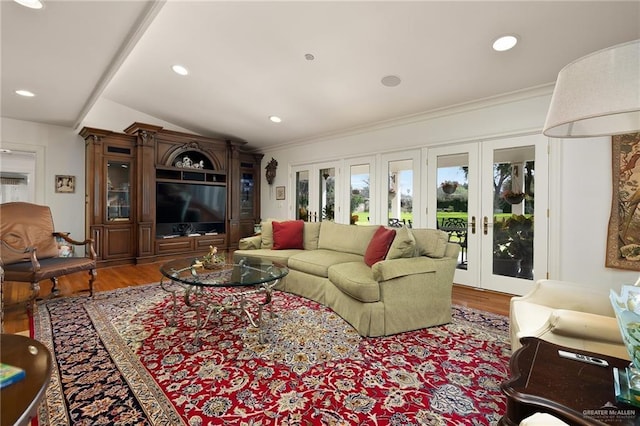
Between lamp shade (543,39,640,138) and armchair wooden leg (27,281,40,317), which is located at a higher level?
lamp shade (543,39,640,138)

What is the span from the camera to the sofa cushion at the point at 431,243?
2.72 metres

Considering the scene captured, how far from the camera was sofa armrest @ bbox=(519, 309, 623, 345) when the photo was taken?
1308 mm

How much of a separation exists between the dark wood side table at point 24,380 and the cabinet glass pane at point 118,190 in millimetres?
4953

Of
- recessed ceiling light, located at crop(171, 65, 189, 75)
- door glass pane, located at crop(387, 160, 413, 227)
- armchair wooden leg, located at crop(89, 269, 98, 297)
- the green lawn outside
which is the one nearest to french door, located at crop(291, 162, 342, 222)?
the green lawn outside

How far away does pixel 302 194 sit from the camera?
622 cm

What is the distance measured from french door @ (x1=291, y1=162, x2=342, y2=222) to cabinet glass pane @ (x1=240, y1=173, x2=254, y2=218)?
1.22m

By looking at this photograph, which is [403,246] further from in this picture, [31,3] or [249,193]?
[249,193]

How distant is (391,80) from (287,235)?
242cm

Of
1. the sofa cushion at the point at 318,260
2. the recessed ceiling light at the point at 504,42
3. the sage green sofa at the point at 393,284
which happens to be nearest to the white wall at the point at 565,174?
the recessed ceiling light at the point at 504,42

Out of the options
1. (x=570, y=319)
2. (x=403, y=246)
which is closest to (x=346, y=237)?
(x=403, y=246)

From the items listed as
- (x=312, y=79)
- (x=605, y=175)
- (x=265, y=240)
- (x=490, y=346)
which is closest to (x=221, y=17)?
(x=312, y=79)

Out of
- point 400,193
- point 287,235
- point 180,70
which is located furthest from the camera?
point 400,193

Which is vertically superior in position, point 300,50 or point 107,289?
point 300,50

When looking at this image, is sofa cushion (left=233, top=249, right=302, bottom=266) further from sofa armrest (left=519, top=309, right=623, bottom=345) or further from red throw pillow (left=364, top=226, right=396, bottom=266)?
sofa armrest (left=519, top=309, right=623, bottom=345)
